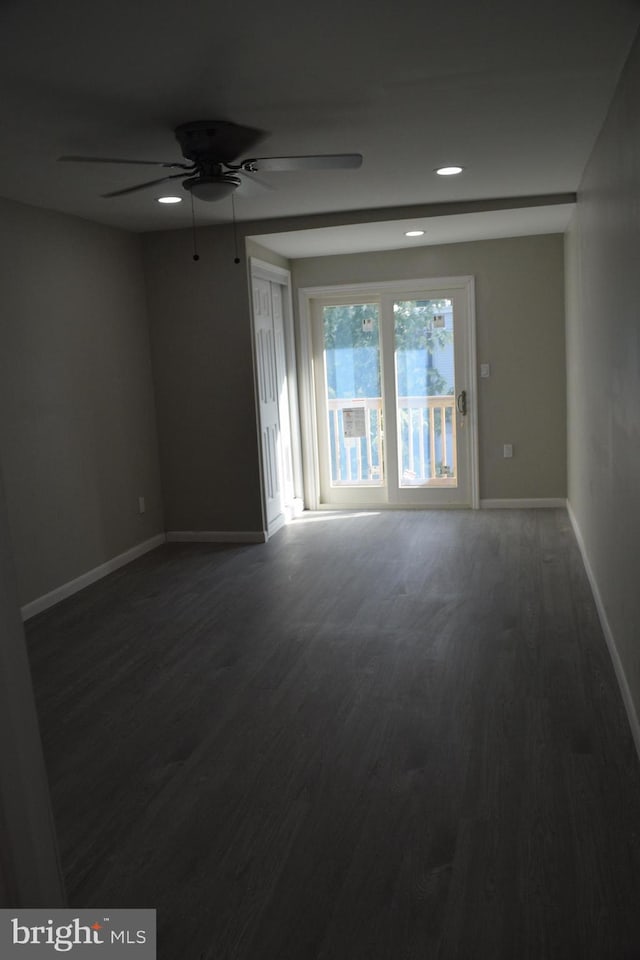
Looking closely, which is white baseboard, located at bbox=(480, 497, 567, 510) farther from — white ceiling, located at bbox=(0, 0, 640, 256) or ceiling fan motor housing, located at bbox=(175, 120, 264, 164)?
ceiling fan motor housing, located at bbox=(175, 120, 264, 164)

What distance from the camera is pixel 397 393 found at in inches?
277

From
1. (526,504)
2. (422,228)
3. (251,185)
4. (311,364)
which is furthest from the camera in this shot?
(311,364)

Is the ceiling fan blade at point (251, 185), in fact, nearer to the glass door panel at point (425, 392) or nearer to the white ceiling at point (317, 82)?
the white ceiling at point (317, 82)

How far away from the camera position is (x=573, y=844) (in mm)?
2250

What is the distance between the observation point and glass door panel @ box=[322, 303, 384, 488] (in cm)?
707

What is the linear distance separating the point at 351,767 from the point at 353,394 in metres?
4.78

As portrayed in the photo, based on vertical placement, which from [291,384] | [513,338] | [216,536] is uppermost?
[513,338]

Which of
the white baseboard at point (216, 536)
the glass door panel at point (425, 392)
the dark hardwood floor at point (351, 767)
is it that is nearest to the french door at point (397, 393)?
the glass door panel at point (425, 392)

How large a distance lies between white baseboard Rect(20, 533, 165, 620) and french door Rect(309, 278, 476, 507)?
6.37 feet

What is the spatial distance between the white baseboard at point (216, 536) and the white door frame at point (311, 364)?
1213 mm

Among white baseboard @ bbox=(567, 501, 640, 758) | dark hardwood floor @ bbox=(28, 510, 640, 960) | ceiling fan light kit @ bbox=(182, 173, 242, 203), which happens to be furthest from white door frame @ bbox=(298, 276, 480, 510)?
ceiling fan light kit @ bbox=(182, 173, 242, 203)

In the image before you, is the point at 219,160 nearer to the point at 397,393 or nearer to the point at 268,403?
the point at 268,403

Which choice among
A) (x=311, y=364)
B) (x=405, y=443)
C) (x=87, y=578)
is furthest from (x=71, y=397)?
(x=405, y=443)

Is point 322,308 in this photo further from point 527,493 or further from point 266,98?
point 266,98
